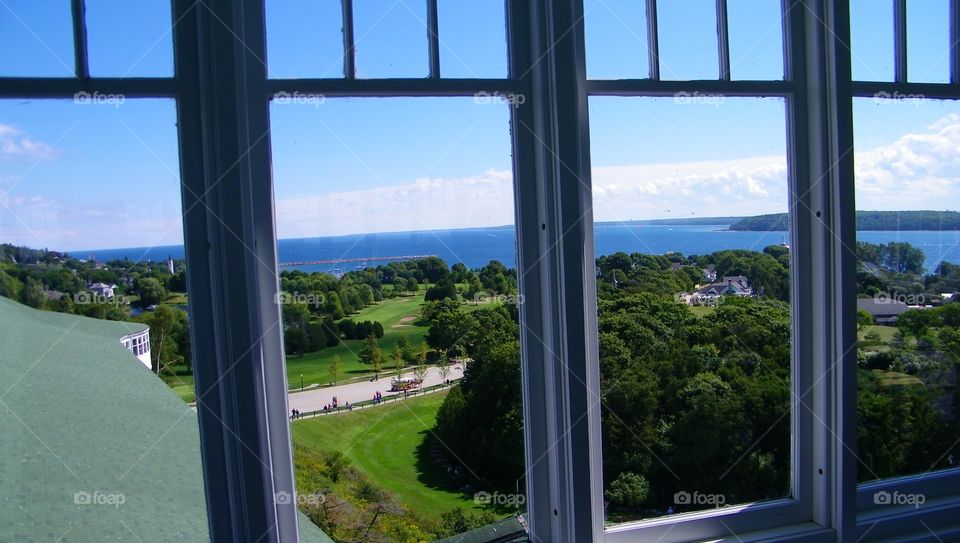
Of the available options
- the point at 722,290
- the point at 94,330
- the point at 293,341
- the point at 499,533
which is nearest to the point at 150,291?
the point at 94,330

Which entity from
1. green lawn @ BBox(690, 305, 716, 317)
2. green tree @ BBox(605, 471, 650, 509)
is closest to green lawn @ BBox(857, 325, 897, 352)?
green lawn @ BBox(690, 305, 716, 317)

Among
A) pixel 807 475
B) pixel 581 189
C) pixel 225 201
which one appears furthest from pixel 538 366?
pixel 807 475

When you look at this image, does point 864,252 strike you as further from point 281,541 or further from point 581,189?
point 281,541

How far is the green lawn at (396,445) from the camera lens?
1.68m

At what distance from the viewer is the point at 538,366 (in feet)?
5.99

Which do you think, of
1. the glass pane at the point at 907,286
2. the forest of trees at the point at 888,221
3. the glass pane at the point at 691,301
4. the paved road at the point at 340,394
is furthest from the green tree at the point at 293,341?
the glass pane at the point at 907,286

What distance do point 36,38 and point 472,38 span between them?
1.03m

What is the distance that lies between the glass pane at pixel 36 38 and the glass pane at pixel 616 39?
131 centimetres

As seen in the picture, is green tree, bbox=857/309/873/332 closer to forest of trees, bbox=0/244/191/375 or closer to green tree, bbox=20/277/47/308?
forest of trees, bbox=0/244/191/375

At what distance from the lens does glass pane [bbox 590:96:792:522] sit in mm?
1919

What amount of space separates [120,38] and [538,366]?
1351mm

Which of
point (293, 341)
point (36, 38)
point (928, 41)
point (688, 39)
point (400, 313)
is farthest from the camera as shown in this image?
point (928, 41)

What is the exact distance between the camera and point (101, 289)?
1.49 meters

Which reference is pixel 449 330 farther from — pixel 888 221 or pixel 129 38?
pixel 888 221
